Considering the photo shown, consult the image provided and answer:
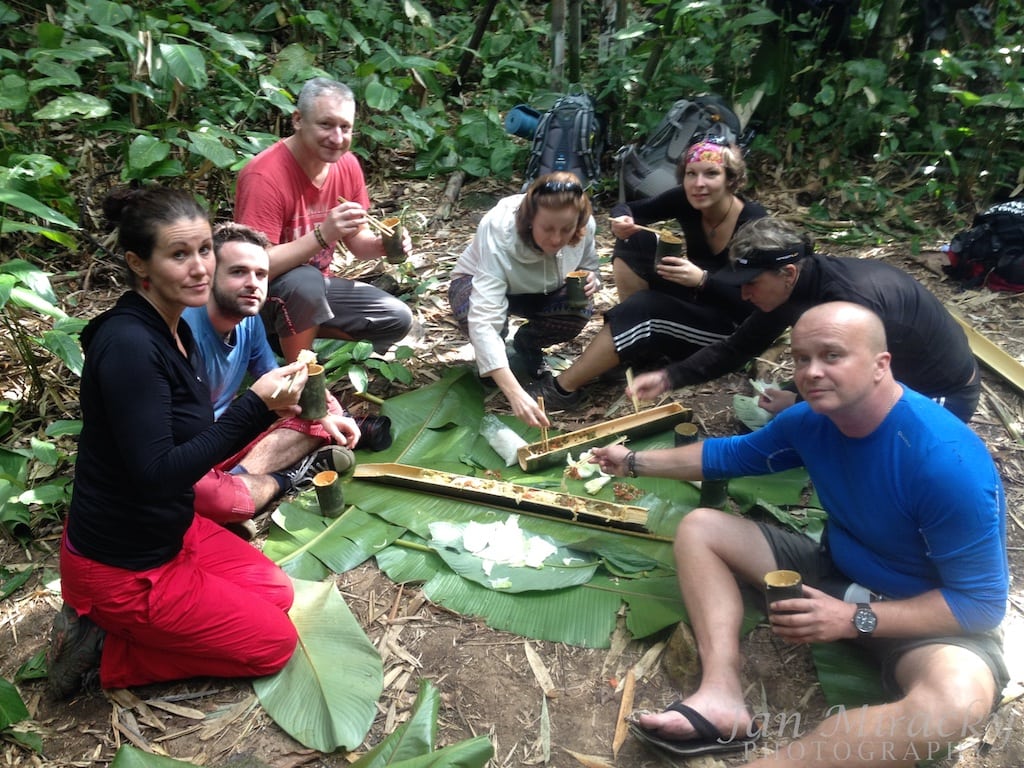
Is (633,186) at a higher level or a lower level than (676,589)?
higher

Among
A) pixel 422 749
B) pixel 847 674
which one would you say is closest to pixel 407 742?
pixel 422 749

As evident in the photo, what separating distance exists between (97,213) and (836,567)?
5.12m

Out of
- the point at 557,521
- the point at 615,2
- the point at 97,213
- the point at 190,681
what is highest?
the point at 615,2

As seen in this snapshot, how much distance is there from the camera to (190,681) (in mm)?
2520

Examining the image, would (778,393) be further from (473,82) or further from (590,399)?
(473,82)

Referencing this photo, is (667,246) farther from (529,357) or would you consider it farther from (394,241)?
(394,241)

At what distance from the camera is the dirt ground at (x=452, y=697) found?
226 cm

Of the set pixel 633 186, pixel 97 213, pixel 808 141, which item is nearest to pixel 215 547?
pixel 97 213

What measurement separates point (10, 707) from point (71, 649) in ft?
0.77

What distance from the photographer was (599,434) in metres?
3.52

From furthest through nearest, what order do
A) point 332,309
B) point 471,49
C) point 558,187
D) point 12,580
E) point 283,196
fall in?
1. point 471,49
2. point 332,309
3. point 283,196
4. point 558,187
5. point 12,580

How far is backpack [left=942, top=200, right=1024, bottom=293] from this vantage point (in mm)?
4477

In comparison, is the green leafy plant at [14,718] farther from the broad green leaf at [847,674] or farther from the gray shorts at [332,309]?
the broad green leaf at [847,674]

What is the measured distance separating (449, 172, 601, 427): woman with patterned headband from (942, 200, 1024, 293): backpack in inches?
97.5
